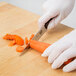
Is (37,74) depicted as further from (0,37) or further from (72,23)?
(72,23)

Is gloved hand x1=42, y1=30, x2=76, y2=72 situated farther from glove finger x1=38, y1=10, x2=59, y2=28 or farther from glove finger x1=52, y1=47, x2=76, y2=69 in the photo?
glove finger x1=38, y1=10, x2=59, y2=28

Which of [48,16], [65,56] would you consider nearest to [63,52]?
[65,56]

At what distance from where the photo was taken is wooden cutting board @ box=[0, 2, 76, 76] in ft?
3.20

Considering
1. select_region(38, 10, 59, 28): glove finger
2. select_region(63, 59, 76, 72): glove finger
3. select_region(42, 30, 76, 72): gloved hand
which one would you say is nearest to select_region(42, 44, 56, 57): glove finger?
select_region(42, 30, 76, 72): gloved hand

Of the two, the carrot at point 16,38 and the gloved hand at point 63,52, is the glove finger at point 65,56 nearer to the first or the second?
the gloved hand at point 63,52

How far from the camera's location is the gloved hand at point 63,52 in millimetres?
944

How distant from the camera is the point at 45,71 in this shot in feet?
3.20

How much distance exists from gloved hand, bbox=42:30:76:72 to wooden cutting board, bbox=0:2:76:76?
1.5 inches

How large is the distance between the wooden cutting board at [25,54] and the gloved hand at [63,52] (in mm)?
38

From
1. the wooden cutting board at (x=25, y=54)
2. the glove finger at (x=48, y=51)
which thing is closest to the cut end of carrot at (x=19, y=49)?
the wooden cutting board at (x=25, y=54)

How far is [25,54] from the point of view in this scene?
1.11m

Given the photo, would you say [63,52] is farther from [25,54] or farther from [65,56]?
[25,54]

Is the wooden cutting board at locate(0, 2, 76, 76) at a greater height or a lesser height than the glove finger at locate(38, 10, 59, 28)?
lesser

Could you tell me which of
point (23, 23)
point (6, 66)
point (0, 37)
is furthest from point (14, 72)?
point (23, 23)
